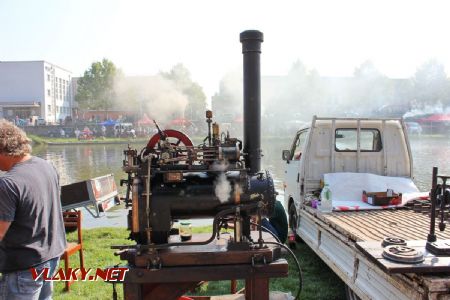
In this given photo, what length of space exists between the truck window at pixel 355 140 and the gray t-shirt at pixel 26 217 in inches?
183

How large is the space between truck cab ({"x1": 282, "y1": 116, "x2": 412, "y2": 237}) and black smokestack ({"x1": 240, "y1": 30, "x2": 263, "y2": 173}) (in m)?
3.16

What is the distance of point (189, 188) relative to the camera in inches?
96.3

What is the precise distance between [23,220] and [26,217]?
0.08ft

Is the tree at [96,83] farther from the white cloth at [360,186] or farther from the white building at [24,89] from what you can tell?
the white cloth at [360,186]

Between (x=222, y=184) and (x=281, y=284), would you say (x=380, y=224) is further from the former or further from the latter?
(x=222, y=184)

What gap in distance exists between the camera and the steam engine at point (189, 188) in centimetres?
238

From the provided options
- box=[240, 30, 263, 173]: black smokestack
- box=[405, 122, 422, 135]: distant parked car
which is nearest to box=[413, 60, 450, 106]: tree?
box=[405, 122, 422, 135]: distant parked car

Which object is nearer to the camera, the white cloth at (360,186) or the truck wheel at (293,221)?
the white cloth at (360,186)

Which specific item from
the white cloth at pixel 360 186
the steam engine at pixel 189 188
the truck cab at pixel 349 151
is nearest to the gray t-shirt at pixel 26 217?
the steam engine at pixel 189 188

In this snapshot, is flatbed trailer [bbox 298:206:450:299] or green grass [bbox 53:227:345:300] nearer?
flatbed trailer [bbox 298:206:450:299]

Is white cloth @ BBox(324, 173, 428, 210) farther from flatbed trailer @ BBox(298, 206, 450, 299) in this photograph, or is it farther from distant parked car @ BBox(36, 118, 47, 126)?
distant parked car @ BBox(36, 118, 47, 126)

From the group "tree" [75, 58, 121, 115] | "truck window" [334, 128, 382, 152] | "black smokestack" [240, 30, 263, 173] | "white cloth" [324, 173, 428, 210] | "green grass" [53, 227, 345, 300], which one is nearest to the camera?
"black smokestack" [240, 30, 263, 173]

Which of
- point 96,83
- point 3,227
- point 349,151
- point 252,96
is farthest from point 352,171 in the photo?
point 96,83

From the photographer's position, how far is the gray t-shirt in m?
2.33
